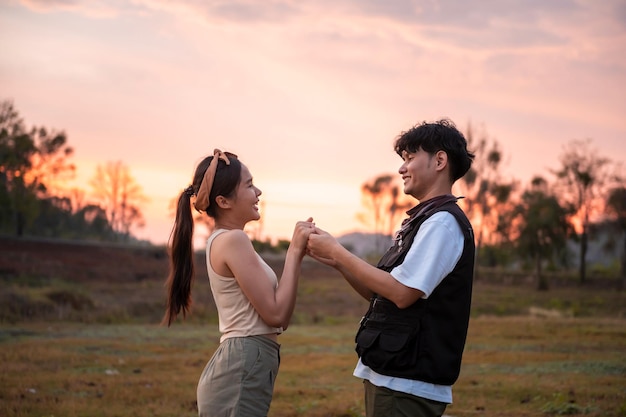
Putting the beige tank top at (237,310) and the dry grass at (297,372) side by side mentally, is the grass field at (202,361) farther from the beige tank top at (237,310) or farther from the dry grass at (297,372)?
the beige tank top at (237,310)

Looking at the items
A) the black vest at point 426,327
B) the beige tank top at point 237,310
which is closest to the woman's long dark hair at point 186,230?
the beige tank top at point 237,310

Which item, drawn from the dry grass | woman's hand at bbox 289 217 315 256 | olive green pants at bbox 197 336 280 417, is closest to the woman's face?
woman's hand at bbox 289 217 315 256

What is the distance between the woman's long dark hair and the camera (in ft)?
11.1

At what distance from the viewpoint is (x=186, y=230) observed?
3.46 metres

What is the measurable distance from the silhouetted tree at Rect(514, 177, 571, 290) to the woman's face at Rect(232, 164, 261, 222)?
40.0 meters

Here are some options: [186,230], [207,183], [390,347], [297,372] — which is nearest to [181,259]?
[186,230]

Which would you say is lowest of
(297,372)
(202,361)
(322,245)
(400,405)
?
(202,361)

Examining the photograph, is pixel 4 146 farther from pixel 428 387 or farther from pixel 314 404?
pixel 428 387

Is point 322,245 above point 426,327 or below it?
above

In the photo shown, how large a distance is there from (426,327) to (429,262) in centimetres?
27

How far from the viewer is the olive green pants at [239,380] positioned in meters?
3.10

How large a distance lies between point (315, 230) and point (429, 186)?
0.55 m

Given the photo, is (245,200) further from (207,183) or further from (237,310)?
(237,310)

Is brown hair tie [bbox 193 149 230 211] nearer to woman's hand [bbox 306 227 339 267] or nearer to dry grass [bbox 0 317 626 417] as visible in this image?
woman's hand [bbox 306 227 339 267]
